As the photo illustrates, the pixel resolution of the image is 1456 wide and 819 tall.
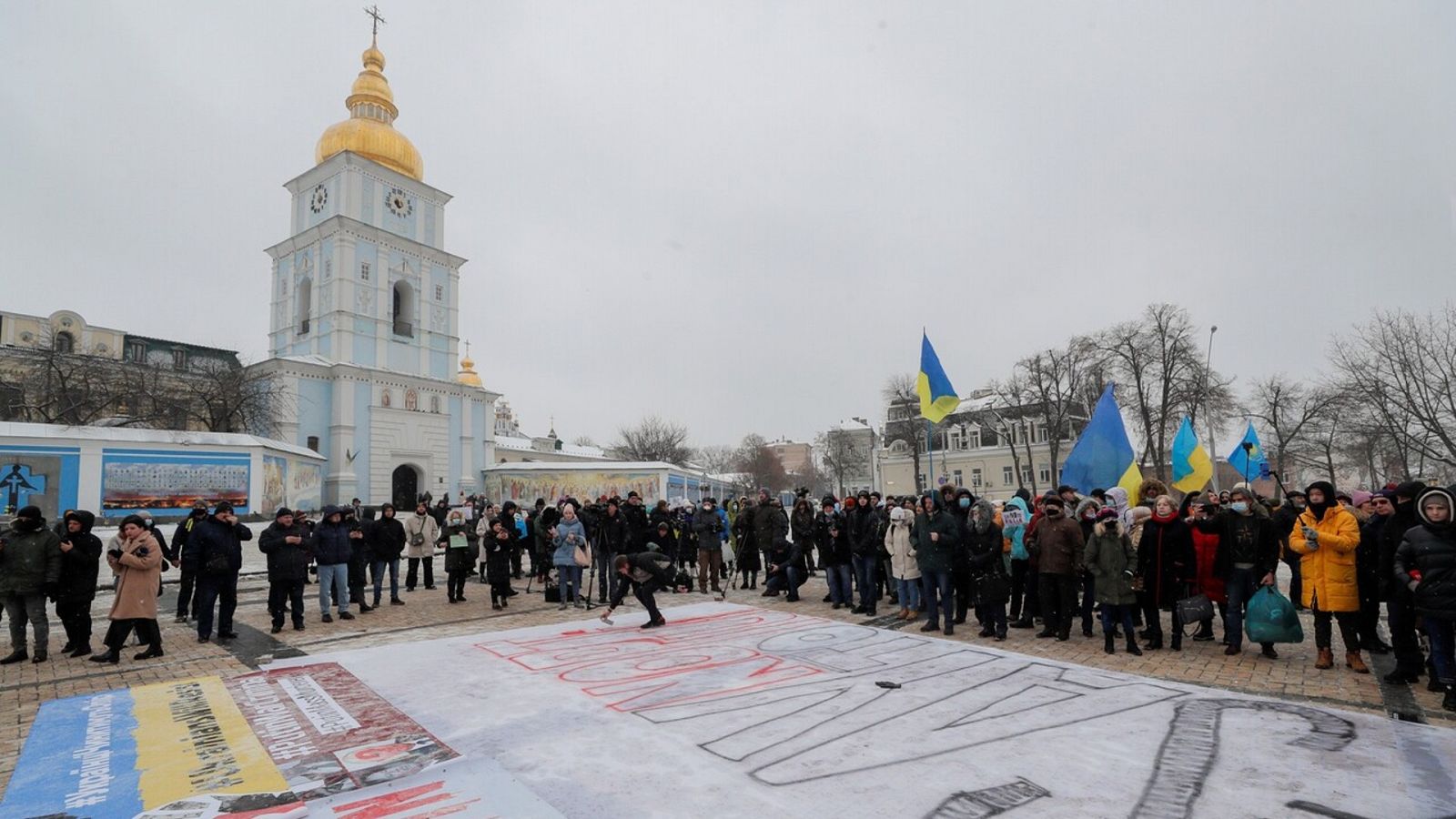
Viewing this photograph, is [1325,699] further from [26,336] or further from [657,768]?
[26,336]

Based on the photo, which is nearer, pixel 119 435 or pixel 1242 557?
pixel 1242 557

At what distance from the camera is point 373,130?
1636 inches

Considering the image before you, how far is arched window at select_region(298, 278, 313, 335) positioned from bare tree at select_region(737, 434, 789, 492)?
43483 mm

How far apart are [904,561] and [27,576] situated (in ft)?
32.3

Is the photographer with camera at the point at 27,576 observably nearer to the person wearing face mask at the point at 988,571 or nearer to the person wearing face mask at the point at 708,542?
the person wearing face mask at the point at 708,542

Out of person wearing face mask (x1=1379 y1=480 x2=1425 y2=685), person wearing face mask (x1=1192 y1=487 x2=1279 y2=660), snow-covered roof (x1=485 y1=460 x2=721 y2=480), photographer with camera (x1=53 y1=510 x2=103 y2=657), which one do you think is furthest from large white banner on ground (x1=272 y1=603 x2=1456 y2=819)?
snow-covered roof (x1=485 y1=460 x2=721 y2=480)

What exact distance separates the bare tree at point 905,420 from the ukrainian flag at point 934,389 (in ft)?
89.3

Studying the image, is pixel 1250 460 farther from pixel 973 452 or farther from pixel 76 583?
pixel 973 452

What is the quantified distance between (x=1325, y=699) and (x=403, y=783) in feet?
22.1

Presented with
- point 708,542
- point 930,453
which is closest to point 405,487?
point 930,453

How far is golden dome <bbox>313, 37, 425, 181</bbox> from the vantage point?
41.1 meters

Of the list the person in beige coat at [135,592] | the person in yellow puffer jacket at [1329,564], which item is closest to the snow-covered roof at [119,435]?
the person in beige coat at [135,592]

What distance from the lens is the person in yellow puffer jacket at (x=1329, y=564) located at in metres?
6.46

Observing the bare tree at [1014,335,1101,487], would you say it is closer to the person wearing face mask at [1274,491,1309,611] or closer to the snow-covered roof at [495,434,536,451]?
the person wearing face mask at [1274,491,1309,611]
